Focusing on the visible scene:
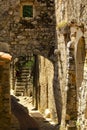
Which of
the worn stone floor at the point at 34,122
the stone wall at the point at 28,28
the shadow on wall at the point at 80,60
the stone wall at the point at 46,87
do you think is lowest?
the worn stone floor at the point at 34,122

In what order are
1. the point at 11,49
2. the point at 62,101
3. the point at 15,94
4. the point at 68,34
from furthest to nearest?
the point at 15,94, the point at 11,49, the point at 62,101, the point at 68,34

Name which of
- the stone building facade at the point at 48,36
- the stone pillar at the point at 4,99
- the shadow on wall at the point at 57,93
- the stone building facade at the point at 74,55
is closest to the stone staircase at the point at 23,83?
A: the stone building facade at the point at 48,36

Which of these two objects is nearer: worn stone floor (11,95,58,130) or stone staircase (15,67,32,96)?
worn stone floor (11,95,58,130)

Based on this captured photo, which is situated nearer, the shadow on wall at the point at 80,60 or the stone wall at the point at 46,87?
the shadow on wall at the point at 80,60

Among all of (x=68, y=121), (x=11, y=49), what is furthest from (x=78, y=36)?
(x=11, y=49)

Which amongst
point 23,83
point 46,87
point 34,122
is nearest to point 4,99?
point 34,122

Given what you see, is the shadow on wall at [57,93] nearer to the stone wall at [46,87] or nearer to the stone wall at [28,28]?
the stone wall at [46,87]

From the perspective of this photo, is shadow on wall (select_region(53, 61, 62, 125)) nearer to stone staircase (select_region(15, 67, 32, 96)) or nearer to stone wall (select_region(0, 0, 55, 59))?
stone wall (select_region(0, 0, 55, 59))

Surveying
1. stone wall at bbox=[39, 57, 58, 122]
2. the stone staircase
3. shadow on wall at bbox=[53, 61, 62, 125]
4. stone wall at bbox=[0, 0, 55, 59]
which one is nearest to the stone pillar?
shadow on wall at bbox=[53, 61, 62, 125]

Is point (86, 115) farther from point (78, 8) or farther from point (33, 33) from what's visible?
point (33, 33)

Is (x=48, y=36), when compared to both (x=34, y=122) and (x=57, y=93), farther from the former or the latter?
(x=34, y=122)

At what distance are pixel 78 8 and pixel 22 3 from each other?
494 centimetres

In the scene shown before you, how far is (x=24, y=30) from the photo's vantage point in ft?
49.6

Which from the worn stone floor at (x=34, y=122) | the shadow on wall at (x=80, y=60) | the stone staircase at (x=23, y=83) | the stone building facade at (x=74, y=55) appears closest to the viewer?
the stone building facade at (x=74, y=55)
